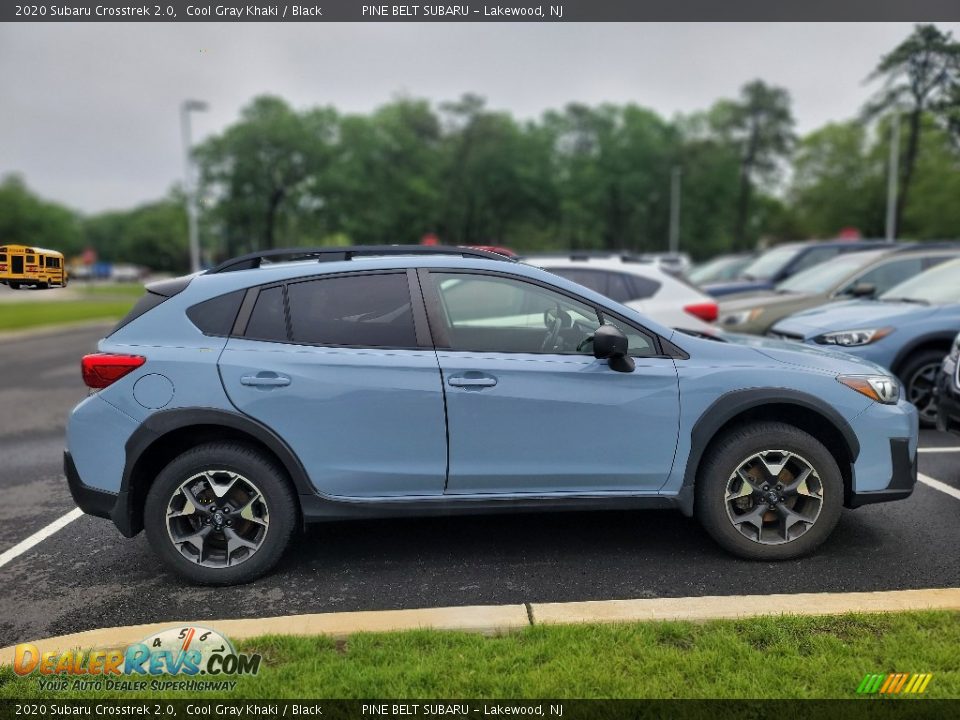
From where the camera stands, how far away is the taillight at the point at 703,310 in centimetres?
734

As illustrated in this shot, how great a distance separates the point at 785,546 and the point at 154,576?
3.25 m

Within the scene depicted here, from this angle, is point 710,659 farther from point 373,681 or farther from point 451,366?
point 451,366

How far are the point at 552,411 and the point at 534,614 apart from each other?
96cm

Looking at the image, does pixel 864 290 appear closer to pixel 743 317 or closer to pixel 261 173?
pixel 743 317

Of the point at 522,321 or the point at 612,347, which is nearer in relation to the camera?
the point at 612,347

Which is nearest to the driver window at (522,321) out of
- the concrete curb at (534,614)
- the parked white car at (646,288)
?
the concrete curb at (534,614)

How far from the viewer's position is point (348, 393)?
11.9ft

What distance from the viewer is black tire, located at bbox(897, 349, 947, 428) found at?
6695 mm

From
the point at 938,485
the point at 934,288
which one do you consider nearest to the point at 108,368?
the point at 938,485

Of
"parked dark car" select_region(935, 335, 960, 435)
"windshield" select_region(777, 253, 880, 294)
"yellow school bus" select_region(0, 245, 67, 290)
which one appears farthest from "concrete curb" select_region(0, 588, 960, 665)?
"windshield" select_region(777, 253, 880, 294)

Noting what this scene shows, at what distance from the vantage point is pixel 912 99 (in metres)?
9.58

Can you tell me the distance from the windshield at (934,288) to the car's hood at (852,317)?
23cm

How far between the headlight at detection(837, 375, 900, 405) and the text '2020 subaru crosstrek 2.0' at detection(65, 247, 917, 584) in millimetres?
11

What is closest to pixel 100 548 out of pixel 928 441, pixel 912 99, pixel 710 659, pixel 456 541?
pixel 456 541
